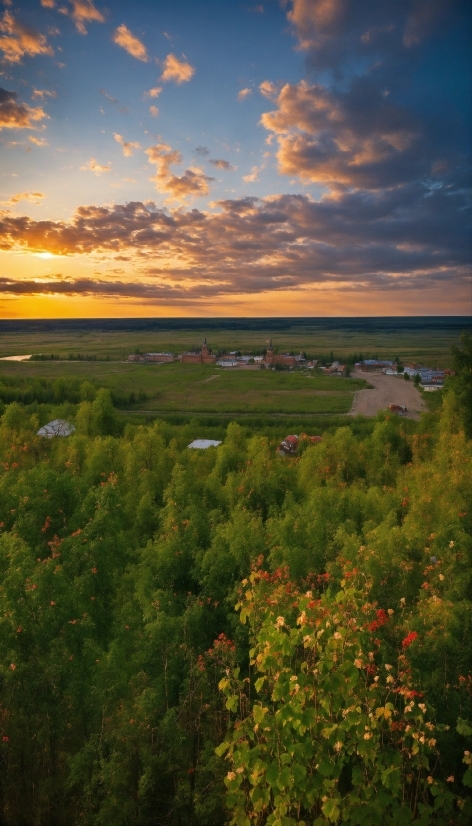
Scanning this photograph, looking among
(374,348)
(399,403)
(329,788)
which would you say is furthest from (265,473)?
(374,348)

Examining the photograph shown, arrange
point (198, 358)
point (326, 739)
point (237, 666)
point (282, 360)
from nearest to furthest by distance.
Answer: point (326, 739)
point (237, 666)
point (282, 360)
point (198, 358)

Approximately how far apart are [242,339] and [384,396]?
7788cm

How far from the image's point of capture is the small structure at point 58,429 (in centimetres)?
4353

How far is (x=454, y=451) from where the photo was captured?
2178cm

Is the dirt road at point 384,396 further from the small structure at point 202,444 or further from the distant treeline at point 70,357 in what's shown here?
the distant treeline at point 70,357

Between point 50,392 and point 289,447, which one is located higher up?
point 50,392

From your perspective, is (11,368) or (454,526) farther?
(11,368)

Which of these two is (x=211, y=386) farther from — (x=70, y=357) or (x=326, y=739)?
(x=326, y=739)

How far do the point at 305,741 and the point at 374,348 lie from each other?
318ft

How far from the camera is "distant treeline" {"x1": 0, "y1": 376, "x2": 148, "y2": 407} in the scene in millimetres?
65000

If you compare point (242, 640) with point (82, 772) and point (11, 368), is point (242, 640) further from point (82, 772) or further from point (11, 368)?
point (11, 368)

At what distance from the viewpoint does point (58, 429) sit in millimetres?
44969

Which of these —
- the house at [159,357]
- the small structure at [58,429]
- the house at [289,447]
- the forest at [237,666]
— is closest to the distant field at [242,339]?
the house at [159,357]

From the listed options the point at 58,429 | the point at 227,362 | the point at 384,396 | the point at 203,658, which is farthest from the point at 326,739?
the point at 227,362
